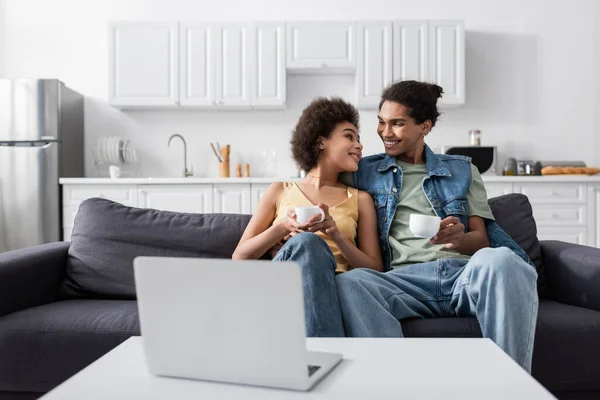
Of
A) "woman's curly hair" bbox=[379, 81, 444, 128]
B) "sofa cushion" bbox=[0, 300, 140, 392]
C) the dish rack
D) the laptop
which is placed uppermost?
"woman's curly hair" bbox=[379, 81, 444, 128]

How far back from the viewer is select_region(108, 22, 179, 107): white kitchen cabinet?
449cm

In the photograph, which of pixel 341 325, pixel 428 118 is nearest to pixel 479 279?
pixel 341 325

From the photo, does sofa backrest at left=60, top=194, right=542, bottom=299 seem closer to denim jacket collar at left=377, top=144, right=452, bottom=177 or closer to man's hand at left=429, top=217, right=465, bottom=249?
denim jacket collar at left=377, top=144, right=452, bottom=177

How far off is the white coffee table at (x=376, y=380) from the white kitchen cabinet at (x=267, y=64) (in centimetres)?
363

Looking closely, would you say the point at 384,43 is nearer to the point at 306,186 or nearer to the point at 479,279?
the point at 306,186

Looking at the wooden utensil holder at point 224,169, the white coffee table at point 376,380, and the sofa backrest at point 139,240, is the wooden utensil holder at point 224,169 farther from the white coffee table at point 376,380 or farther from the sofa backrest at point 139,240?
the white coffee table at point 376,380

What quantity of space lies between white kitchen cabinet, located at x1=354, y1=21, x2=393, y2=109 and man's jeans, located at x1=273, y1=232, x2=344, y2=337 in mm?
3085

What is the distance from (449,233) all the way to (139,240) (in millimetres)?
1070

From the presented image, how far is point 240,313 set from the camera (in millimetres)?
875

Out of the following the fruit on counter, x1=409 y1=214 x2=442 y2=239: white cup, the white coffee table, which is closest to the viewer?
the white coffee table

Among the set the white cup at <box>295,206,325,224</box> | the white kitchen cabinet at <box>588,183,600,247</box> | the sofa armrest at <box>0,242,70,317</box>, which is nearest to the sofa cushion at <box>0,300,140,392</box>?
the sofa armrest at <box>0,242,70,317</box>

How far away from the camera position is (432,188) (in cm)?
208

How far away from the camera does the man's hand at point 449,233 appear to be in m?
1.77

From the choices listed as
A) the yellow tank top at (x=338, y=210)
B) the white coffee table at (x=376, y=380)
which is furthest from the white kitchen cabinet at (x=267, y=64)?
the white coffee table at (x=376, y=380)
